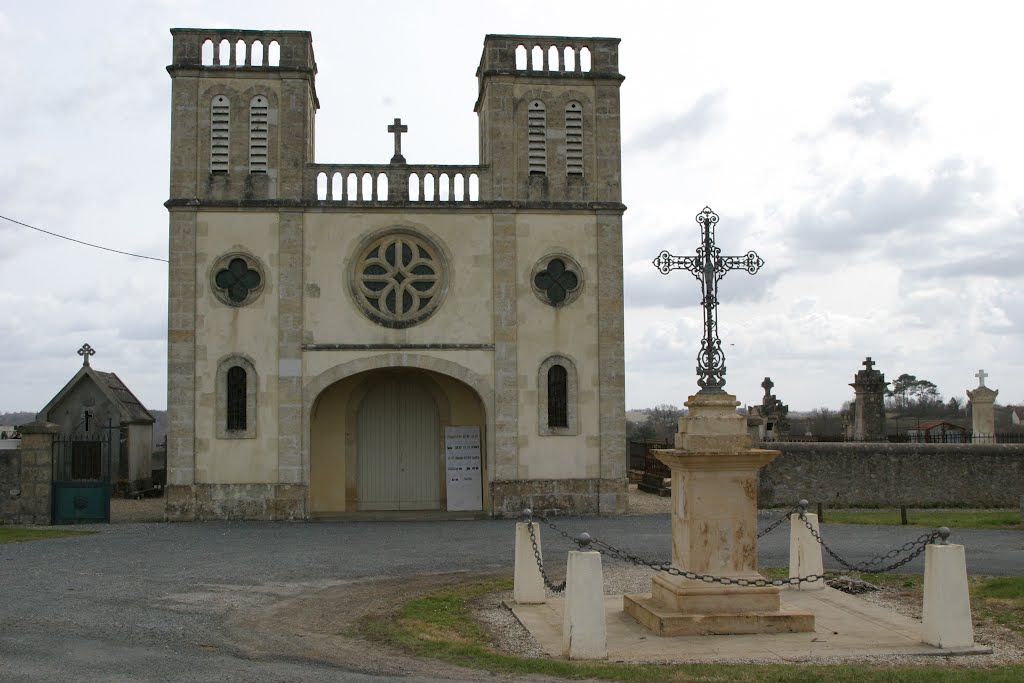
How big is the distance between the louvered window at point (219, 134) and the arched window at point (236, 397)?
414 centimetres

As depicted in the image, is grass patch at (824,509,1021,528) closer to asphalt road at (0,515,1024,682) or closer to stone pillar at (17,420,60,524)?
asphalt road at (0,515,1024,682)

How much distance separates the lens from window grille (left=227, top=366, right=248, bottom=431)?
21281mm

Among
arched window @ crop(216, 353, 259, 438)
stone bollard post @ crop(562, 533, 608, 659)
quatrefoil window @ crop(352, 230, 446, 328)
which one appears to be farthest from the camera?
quatrefoil window @ crop(352, 230, 446, 328)

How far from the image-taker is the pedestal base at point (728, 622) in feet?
32.0

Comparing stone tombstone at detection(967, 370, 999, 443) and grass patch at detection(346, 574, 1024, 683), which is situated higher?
stone tombstone at detection(967, 370, 999, 443)

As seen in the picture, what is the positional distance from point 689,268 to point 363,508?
45.2 ft

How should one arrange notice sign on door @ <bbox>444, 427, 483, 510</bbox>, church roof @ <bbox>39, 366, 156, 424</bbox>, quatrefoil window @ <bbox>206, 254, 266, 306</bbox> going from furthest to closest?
church roof @ <bbox>39, 366, 156, 424</bbox>, notice sign on door @ <bbox>444, 427, 483, 510</bbox>, quatrefoil window @ <bbox>206, 254, 266, 306</bbox>

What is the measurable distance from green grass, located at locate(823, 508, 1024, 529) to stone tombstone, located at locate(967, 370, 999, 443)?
10049mm

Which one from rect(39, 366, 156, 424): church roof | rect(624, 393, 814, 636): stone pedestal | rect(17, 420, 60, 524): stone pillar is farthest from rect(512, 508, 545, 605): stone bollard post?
rect(39, 366, 156, 424): church roof

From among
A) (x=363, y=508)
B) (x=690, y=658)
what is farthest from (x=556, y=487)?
(x=690, y=658)

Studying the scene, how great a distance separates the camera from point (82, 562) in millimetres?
14836

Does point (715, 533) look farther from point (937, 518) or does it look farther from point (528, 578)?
point (937, 518)

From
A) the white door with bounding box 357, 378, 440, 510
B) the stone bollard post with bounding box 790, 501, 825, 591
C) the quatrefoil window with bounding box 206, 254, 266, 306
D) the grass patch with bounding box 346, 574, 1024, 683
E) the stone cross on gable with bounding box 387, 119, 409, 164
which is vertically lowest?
the grass patch with bounding box 346, 574, 1024, 683

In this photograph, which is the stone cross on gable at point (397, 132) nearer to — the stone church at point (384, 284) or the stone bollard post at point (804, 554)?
the stone church at point (384, 284)
